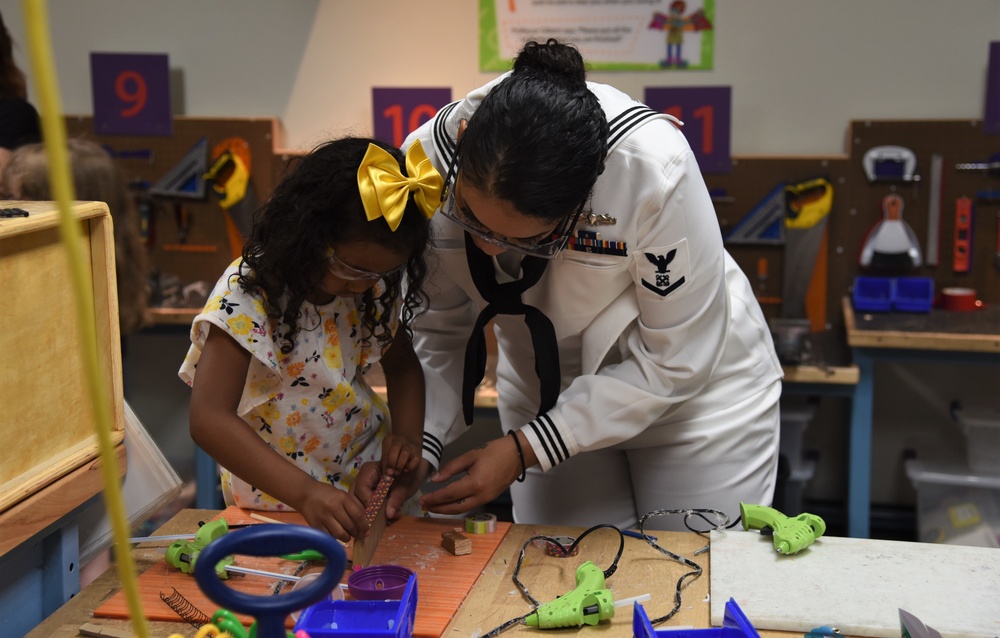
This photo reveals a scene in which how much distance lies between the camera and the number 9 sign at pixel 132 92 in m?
3.12

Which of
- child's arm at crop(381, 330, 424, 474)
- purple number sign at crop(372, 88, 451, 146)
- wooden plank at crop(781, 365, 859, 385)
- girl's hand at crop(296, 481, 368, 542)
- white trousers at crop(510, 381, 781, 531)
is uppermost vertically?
purple number sign at crop(372, 88, 451, 146)

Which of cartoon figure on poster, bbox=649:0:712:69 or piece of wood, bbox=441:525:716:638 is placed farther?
cartoon figure on poster, bbox=649:0:712:69

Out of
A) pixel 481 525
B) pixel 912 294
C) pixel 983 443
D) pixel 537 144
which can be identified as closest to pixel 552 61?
pixel 537 144

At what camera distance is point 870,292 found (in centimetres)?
274

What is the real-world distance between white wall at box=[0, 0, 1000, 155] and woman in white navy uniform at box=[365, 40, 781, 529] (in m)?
1.43

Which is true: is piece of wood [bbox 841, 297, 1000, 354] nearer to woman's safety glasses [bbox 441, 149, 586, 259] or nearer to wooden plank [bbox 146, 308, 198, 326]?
woman's safety glasses [bbox 441, 149, 586, 259]

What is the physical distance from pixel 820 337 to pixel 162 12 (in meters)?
2.39

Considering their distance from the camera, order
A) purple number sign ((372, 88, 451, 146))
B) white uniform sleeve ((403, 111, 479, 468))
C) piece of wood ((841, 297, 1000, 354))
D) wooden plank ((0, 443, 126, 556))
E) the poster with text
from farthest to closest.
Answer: purple number sign ((372, 88, 451, 146))
the poster with text
piece of wood ((841, 297, 1000, 354))
white uniform sleeve ((403, 111, 479, 468))
wooden plank ((0, 443, 126, 556))

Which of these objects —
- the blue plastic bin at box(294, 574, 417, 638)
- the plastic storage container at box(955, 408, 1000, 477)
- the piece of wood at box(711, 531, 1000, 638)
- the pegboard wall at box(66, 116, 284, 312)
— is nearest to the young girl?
the blue plastic bin at box(294, 574, 417, 638)

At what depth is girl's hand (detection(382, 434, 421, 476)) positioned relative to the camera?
137cm

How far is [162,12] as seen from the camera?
316 centimetres

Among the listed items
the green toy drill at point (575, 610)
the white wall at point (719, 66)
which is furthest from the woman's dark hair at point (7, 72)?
the green toy drill at point (575, 610)

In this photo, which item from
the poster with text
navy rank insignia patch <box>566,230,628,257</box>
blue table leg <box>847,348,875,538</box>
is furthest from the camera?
the poster with text

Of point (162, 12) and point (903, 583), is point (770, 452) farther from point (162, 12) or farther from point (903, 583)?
point (162, 12)
